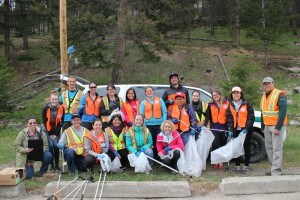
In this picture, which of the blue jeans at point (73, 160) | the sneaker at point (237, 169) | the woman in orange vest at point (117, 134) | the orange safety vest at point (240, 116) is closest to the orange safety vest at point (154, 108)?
the woman in orange vest at point (117, 134)

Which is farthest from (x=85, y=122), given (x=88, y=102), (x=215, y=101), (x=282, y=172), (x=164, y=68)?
(x=164, y=68)

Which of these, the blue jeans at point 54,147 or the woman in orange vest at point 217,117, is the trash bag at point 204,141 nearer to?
the woman in orange vest at point 217,117

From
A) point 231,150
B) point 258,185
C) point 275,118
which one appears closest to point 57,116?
→ point 231,150

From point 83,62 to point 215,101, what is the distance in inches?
438

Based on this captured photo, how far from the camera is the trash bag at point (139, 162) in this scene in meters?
8.38

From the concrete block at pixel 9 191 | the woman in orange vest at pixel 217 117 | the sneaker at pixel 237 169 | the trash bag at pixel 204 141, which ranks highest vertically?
the woman in orange vest at pixel 217 117

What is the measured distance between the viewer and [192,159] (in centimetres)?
863

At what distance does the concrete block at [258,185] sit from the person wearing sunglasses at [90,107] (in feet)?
10.5

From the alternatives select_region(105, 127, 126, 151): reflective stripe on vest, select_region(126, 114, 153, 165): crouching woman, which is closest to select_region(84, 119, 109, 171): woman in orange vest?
select_region(105, 127, 126, 151): reflective stripe on vest

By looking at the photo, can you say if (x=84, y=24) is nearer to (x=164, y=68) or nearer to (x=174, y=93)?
(x=164, y=68)

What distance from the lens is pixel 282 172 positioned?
8.84m

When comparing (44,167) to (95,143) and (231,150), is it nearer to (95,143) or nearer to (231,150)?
(95,143)

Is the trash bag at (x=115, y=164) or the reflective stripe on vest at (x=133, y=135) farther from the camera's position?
the reflective stripe on vest at (x=133, y=135)

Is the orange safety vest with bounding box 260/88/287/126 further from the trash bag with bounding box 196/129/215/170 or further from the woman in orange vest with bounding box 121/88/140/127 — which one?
the woman in orange vest with bounding box 121/88/140/127
